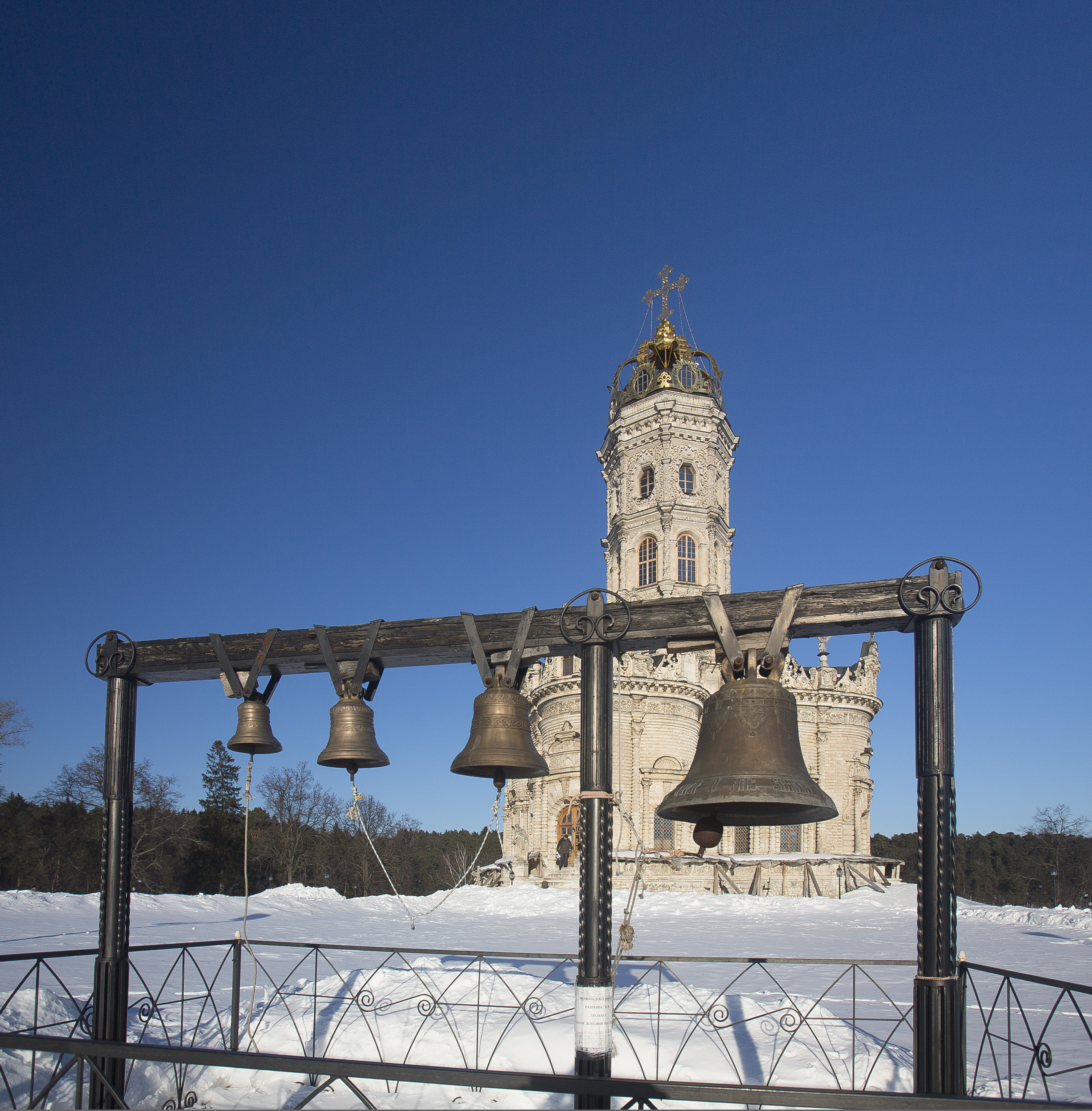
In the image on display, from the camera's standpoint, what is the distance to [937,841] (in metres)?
5.58

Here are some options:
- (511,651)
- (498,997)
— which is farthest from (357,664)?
(498,997)

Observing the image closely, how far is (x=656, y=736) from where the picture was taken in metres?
38.1

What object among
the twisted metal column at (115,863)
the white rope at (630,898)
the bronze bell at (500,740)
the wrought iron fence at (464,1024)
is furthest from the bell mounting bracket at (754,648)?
the twisted metal column at (115,863)

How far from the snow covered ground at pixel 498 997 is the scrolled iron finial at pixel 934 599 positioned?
367 centimetres

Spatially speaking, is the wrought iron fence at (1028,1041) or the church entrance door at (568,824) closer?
the wrought iron fence at (1028,1041)

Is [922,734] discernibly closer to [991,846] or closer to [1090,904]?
[1090,904]

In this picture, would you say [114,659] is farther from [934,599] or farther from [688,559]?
[688,559]

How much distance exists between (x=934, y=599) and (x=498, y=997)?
26.6 ft

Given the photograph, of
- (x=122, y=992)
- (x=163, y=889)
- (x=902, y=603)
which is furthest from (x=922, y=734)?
(x=163, y=889)

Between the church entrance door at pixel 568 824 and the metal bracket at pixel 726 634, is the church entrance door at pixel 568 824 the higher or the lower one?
the lower one

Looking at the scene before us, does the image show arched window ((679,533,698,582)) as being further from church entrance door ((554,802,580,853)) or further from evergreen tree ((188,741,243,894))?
evergreen tree ((188,741,243,894))

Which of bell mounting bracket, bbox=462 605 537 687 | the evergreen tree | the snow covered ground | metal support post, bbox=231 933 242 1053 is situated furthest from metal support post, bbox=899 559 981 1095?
the evergreen tree

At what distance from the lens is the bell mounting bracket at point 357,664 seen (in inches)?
285

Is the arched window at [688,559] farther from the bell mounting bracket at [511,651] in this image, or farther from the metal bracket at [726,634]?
the metal bracket at [726,634]
